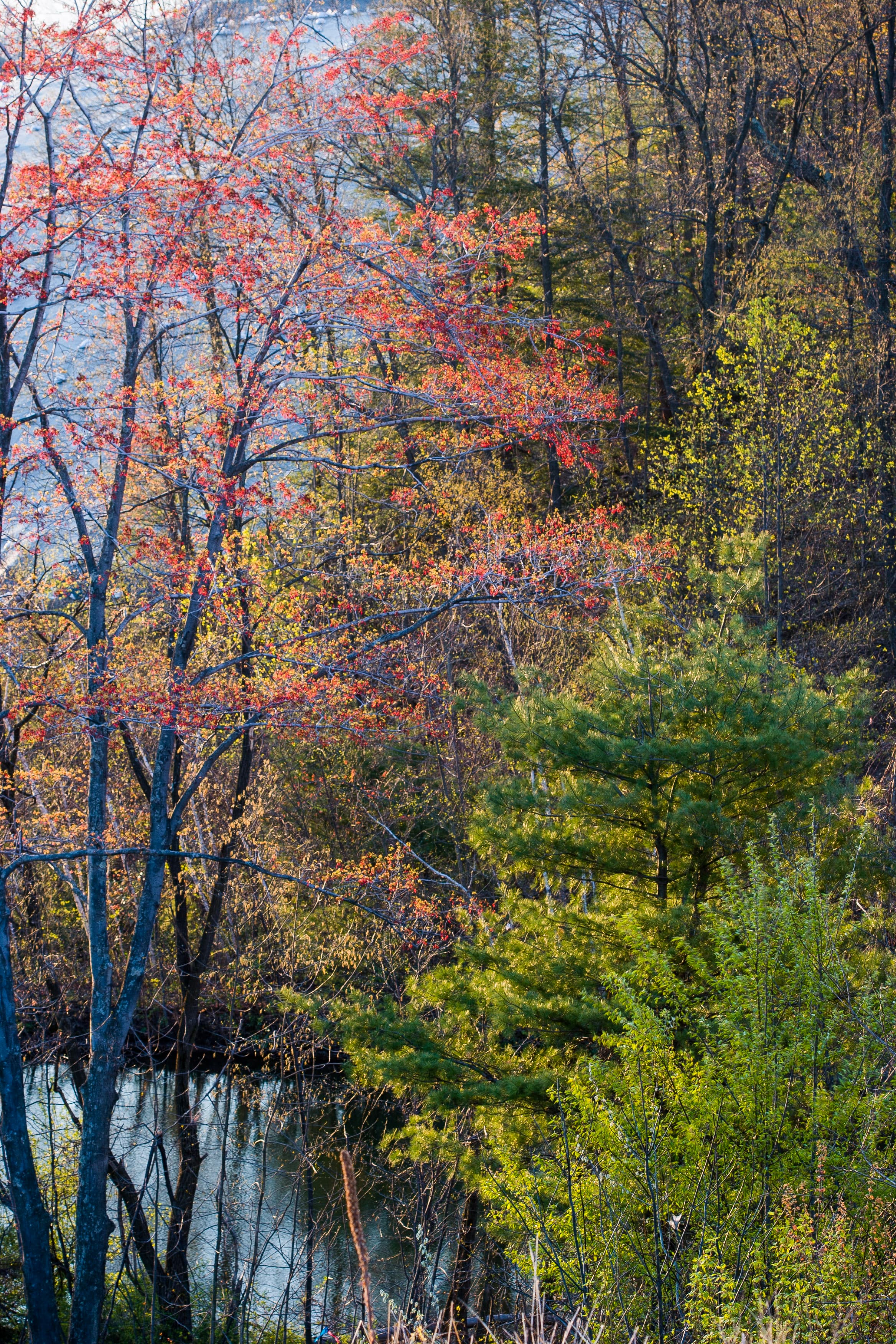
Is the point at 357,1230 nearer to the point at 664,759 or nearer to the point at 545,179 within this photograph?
the point at 664,759

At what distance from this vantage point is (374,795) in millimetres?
15594

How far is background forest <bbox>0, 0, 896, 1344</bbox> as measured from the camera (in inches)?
237

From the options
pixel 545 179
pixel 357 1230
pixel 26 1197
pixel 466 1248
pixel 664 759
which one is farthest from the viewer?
pixel 545 179

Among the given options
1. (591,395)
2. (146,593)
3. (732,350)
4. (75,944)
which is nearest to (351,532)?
(146,593)

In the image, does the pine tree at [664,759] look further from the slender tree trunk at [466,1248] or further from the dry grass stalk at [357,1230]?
the dry grass stalk at [357,1230]

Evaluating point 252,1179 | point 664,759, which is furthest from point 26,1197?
point 252,1179

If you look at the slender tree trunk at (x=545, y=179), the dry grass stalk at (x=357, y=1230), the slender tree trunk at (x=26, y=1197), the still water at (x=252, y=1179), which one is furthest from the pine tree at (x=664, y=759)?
the slender tree trunk at (x=545, y=179)

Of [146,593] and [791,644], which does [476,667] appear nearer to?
[791,644]

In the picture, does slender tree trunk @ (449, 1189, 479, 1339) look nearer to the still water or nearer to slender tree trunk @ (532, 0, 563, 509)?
the still water

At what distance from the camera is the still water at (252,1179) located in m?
11.0

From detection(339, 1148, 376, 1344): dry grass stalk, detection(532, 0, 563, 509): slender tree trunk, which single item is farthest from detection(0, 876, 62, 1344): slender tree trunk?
detection(532, 0, 563, 509): slender tree trunk

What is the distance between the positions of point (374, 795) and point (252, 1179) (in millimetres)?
5070

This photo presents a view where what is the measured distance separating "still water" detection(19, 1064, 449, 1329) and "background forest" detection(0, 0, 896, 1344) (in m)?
0.13

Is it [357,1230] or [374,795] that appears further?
[374,795]
